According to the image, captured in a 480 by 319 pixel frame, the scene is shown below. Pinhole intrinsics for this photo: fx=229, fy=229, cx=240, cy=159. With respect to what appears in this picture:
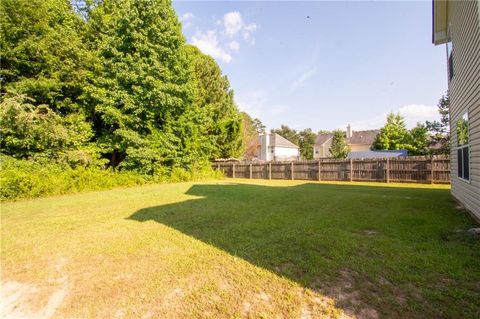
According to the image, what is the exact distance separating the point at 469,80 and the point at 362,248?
4.68 meters

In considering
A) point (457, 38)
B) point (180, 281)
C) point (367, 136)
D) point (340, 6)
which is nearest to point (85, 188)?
point (180, 281)

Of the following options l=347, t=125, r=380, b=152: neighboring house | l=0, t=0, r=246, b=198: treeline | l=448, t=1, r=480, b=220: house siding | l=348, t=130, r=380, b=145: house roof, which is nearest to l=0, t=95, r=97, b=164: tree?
l=0, t=0, r=246, b=198: treeline

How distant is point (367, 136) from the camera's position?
38812 millimetres

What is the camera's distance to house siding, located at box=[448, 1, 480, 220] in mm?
4398

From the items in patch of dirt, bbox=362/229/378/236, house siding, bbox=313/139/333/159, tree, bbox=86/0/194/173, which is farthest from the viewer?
house siding, bbox=313/139/333/159

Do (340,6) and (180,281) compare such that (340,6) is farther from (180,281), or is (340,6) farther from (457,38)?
(180,281)

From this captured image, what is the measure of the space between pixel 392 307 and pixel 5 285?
3.95m

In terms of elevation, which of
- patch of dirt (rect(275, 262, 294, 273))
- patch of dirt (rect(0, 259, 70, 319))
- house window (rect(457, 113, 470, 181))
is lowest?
patch of dirt (rect(0, 259, 70, 319))

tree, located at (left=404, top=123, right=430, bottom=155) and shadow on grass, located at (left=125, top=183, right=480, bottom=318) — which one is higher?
tree, located at (left=404, top=123, right=430, bottom=155)

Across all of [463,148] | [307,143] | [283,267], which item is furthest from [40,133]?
[307,143]

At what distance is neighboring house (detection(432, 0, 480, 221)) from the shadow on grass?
79cm

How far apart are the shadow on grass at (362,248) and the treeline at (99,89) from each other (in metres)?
8.00

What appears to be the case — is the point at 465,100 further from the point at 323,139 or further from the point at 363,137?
the point at 323,139

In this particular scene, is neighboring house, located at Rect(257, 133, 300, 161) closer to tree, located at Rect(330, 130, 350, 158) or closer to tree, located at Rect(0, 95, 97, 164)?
tree, located at Rect(330, 130, 350, 158)
